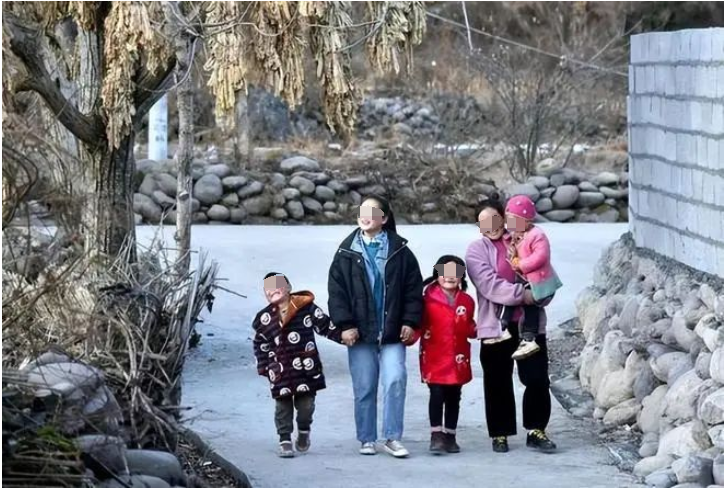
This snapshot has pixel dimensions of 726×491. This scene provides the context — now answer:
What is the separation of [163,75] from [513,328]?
322 cm

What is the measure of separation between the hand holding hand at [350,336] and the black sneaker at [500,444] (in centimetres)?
107

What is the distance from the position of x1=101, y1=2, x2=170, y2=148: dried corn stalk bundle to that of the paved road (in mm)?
1946

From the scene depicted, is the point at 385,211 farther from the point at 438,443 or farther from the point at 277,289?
the point at 438,443

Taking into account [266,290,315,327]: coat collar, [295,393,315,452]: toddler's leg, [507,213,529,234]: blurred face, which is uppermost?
[507,213,529,234]: blurred face

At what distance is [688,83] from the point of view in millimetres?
9000

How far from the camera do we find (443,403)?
7809 millimetres

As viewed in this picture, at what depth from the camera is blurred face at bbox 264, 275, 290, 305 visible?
760cm

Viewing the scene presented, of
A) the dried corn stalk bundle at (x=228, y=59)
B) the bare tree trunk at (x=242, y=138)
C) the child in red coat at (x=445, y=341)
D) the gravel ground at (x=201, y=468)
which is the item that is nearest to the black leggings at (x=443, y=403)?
the child in red coat at (x=445, y=341)

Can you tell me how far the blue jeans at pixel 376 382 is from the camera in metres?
7.64

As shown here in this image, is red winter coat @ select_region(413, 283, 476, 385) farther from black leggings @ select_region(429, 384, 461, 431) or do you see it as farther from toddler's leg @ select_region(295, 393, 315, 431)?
toddler's leg @ select_region(295, 393, 315, 431)

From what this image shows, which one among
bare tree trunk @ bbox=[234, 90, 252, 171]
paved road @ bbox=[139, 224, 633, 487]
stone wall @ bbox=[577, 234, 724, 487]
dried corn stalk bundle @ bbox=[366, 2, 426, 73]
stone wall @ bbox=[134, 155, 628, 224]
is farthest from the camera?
bare tree trunk @ bbox=[234, 90, 252, 171]

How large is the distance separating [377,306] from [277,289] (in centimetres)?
56

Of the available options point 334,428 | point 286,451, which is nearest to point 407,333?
point 286,451

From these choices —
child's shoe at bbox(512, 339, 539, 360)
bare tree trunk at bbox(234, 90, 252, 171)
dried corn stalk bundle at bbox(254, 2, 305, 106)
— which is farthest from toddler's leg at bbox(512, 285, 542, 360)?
bare tree trunk at bbox(234, 90, 252, 171)
